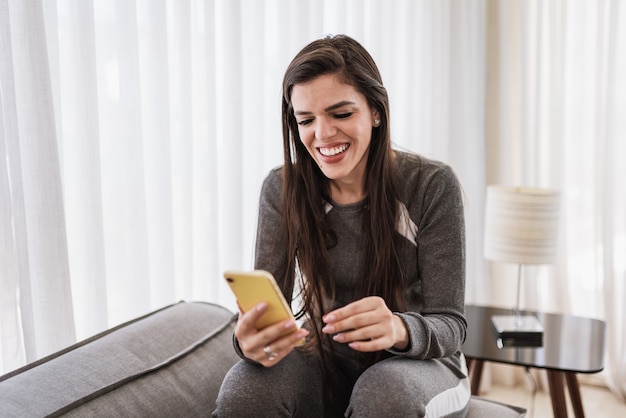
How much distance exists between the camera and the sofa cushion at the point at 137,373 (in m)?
1.06

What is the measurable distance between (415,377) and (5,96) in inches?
36.5

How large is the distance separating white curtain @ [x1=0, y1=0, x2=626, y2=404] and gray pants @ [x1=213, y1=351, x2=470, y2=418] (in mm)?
434

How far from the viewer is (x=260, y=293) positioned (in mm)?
1029

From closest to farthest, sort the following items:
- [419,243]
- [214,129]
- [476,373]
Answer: [419,243] → [214,129] → [476,373]

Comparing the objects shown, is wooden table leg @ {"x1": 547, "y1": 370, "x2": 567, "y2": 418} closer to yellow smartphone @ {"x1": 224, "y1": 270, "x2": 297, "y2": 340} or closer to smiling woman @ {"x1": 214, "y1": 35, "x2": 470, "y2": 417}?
→ smiling woman @ {"x1": 214, "y1": 35, "x2": 470, "y2": 417}

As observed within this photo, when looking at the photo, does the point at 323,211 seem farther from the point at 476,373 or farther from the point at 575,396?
the point at 575,396

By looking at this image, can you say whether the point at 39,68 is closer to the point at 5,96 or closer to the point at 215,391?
the point at 5,96

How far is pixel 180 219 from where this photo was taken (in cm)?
172

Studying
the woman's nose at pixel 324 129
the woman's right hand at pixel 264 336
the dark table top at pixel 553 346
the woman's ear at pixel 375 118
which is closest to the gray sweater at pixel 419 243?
the woman's ear at pixel 375 118

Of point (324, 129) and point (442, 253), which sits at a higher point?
point (324, 129)

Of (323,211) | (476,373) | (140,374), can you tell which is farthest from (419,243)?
(476,373)

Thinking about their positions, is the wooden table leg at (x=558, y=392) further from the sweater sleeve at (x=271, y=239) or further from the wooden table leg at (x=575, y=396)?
the sweater sleeve at (x=271, y=239)

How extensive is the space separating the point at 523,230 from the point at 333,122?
0.93 metres

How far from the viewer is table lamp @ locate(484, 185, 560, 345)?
198 cm
